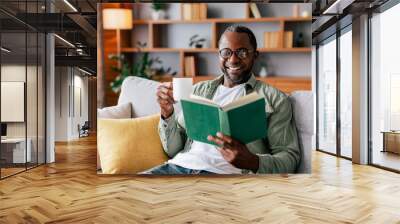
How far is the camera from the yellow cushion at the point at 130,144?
13.9 feet

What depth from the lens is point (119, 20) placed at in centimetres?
427

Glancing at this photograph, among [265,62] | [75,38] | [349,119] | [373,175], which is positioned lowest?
[373,175]

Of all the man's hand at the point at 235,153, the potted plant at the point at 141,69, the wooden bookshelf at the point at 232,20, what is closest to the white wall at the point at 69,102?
the potted plant at the point at 141,69

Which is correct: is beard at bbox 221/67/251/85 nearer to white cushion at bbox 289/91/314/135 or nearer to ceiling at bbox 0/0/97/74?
white cushion at bbox 289/91/314/135

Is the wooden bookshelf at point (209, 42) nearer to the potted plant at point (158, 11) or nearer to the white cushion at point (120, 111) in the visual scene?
the potted plant at point (158, 11)

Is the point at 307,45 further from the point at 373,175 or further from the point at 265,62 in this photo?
the point at 373,175

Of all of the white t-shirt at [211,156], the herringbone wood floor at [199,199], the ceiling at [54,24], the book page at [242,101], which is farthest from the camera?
the ceiling at [54,24]

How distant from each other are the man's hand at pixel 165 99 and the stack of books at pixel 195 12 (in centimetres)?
64

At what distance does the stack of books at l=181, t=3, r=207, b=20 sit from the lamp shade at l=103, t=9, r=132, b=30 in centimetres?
50

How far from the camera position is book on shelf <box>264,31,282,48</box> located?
4152mm

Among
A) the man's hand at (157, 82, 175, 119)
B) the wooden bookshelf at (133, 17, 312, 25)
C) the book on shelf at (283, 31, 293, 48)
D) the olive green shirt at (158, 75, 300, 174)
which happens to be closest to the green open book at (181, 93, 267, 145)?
the olive green shirt at (158, 75, 300, 174)

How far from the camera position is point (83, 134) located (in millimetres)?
10547

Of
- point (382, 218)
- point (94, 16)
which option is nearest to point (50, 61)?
point (94, 16)

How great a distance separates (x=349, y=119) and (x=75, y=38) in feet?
16.8
